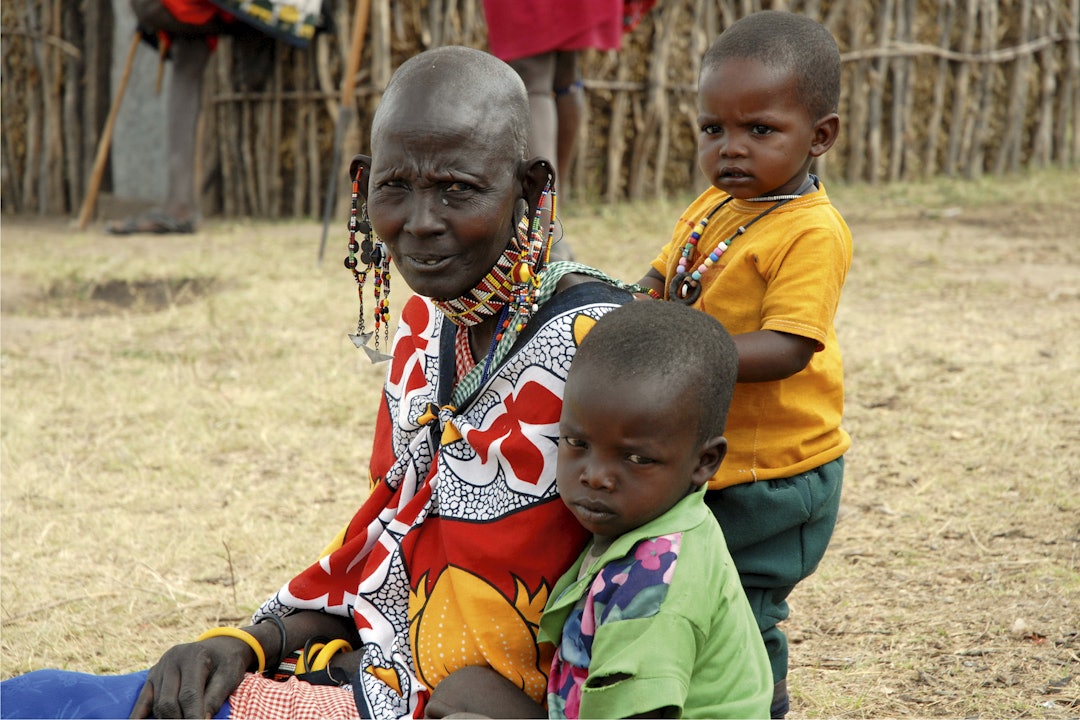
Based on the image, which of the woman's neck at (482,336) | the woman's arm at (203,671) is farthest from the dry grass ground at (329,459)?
the woman's neck at (482,336)

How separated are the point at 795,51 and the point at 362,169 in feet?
2.77

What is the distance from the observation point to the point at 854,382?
4941mm

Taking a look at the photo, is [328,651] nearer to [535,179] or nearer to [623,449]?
[623,449]

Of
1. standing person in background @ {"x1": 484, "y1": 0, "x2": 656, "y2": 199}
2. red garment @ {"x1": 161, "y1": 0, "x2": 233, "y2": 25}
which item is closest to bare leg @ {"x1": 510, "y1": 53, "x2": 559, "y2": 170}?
standing person in background @ {"x1": 484, "y1": 0, "x2": 656, "y2": 199}

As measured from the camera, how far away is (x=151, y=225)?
7641 millimetres

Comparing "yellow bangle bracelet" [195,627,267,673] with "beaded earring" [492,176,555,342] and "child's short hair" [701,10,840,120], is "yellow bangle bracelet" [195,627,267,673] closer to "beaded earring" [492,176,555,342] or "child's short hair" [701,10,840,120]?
"beaded earring" [492,176,555,342]

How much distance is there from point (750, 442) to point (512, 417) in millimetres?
508

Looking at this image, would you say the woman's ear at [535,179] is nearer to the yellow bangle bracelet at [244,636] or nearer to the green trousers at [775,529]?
the green trousers at [775,529]

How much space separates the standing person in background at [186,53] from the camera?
7.24 meters

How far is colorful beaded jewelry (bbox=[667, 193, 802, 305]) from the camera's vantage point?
2268 millimetres

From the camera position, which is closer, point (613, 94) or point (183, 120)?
point (183, 120)

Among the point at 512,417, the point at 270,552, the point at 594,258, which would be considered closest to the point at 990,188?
the point at 594,258

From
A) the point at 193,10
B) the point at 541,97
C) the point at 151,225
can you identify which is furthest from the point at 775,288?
the point at 151,225

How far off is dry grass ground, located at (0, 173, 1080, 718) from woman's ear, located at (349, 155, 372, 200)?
4.97ft
